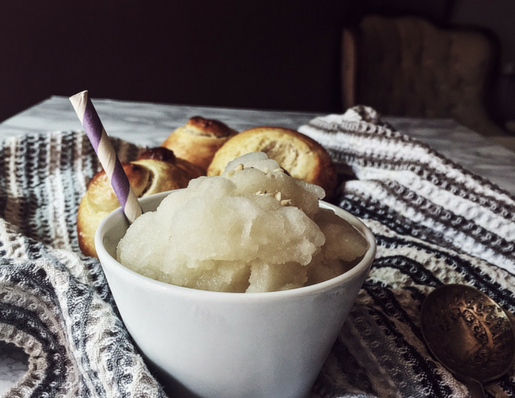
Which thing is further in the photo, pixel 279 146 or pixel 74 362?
pixel 279 146

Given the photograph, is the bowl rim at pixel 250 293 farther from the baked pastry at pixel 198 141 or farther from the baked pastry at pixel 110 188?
the baked pastry at pixel 198 141

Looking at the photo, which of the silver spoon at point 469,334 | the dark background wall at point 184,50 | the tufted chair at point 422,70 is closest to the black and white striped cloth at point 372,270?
the silver spoon at point 469,334

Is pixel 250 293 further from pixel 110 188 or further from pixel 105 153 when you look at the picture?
pixel 110 188

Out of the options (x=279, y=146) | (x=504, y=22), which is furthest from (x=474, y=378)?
(x=504, y=22)

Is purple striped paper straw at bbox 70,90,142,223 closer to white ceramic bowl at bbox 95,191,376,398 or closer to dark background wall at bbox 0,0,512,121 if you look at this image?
white ceramic bowl at bbox 95,191,376,398

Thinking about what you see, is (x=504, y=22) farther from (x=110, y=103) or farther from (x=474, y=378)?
(x=474, y=378)

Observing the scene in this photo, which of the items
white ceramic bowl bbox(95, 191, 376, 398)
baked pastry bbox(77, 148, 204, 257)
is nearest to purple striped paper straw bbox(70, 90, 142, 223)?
white ceramic bowl bbox(95, 191, 376, 398)
